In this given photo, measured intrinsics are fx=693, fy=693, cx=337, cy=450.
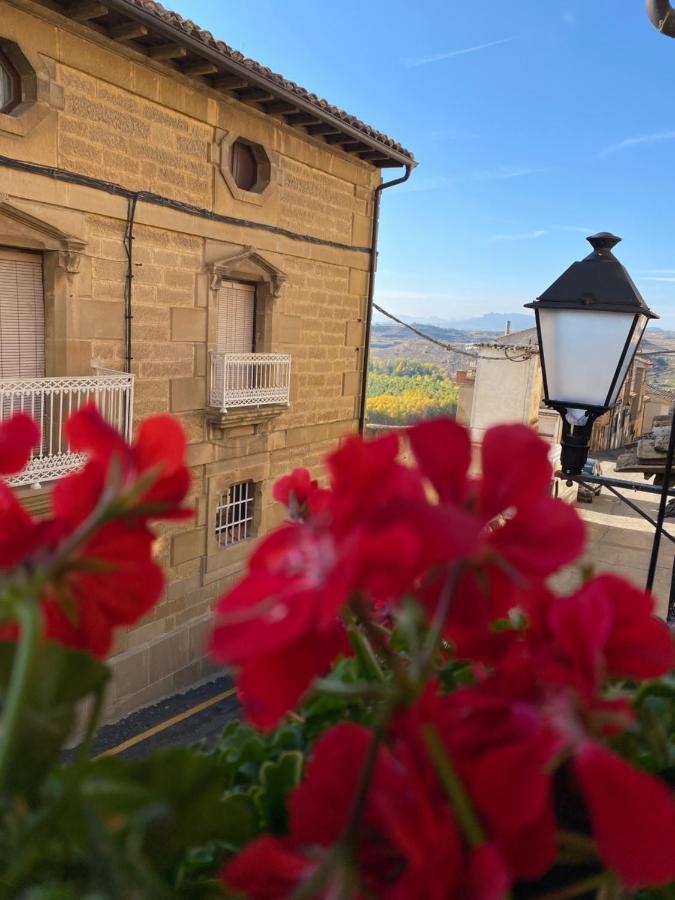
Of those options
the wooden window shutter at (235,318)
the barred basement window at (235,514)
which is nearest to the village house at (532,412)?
the barred basement window at (235,514)

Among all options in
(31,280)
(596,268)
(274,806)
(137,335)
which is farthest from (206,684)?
(274,806)

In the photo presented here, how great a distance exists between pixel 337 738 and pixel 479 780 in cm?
6

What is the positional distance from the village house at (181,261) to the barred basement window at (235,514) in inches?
0.7

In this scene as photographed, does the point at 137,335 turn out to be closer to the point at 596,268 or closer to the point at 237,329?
the point at 237,329

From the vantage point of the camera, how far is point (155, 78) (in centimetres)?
578

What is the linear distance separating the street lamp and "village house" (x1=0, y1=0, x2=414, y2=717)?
2.89 meters

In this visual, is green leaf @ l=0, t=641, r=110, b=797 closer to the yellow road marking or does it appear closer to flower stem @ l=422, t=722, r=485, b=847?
flower stem @ l=422, t=722, r=485, b=847

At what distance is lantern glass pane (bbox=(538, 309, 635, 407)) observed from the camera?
2393mm

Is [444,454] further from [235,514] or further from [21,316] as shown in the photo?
[235,514]

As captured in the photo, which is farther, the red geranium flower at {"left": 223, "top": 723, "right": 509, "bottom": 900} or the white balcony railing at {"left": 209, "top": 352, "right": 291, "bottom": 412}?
the white balcony railing at {"left": 209, "top": 352, "right": 291, "bottom": 412}

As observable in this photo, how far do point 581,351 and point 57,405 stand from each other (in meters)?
4.43

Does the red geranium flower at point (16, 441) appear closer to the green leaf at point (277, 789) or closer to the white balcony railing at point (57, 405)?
the green leaf at point (277, 789)

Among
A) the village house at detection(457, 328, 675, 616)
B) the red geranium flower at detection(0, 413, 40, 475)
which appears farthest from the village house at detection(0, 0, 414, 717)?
the red geranium flower at detection(0, 413, 40, 475)

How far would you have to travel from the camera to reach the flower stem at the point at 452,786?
0.85 ft
